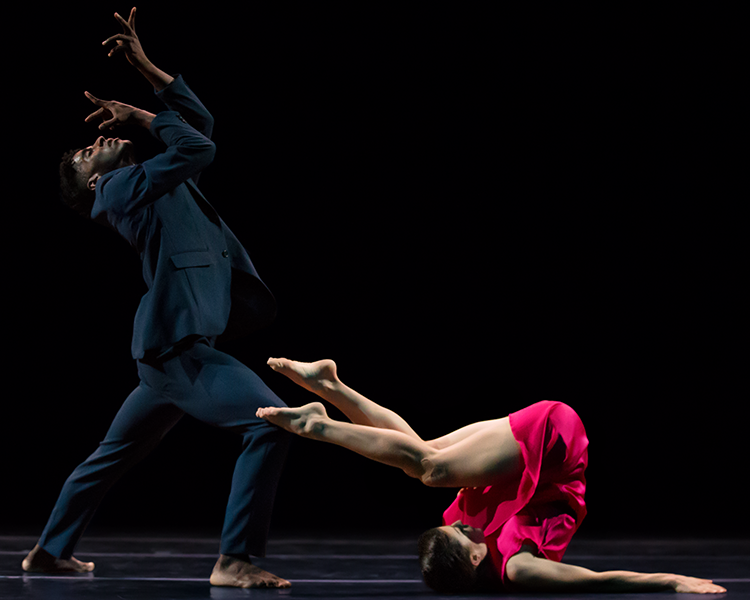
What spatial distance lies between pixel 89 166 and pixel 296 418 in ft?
3.23

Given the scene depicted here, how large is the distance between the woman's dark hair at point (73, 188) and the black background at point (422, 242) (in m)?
1.67

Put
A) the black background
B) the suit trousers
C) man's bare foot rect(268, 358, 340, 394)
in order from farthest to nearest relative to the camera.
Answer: the black background → man's bare foot rect(268, 358, 340, 394) → the suit trousers

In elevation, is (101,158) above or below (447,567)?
Answer: above

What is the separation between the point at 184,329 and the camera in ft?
7.99

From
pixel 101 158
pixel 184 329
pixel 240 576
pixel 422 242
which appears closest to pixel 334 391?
pixel 184 329

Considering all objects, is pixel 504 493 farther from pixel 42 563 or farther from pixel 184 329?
pixel 42 563

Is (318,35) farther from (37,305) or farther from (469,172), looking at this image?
(37,305)

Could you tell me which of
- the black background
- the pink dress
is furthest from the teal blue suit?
the black background

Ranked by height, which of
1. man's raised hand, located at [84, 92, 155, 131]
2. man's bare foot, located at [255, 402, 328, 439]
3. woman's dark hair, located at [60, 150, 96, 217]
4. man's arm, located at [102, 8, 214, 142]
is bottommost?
man's bare foot, located at [255, 402, 328, 439]

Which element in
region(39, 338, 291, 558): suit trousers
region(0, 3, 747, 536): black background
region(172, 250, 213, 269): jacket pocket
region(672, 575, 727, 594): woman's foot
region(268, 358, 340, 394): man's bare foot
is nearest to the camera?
region(672, 575, 727, 594): woman's foot

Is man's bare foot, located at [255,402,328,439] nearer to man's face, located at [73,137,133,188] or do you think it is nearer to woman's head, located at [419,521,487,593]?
woman's head, located at [419,521,487,593]

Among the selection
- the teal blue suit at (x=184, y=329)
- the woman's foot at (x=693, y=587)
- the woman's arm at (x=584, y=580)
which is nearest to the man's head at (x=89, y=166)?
the teal blue suit at (x=184, y=329)

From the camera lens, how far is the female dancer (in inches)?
89.7

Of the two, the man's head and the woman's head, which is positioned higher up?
the man's head
